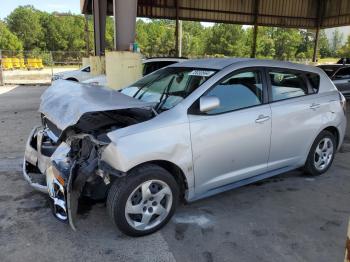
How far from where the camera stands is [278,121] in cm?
399

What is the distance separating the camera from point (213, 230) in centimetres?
340

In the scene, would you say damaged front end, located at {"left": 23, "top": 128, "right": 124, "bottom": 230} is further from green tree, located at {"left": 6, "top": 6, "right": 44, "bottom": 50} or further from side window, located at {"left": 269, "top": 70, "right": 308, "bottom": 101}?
green tree, located at {"left": 6, "top": 6, "right": 44, "bottom": 50}

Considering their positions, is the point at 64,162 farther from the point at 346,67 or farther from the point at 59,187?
the point at 346,67

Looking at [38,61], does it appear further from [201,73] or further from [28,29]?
[28,29]

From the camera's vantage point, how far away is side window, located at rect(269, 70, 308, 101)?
4.12 m

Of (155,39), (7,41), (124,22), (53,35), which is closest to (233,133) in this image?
(124,22)

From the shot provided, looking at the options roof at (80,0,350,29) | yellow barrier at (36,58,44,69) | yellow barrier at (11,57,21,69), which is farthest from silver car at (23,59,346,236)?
yellow barrier at (36,58,44,69)

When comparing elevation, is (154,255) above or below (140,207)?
below

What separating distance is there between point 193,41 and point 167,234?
68544 millimetres

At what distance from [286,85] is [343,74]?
9.07m

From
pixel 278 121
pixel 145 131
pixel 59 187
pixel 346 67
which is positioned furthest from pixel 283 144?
pixel 346 67

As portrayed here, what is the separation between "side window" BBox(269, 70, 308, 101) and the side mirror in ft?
3.32

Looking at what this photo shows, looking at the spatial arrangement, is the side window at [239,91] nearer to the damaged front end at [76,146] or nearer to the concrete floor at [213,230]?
the damaged front end at [76,146]

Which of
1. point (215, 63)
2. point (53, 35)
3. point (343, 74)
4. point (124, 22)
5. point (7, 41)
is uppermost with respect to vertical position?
point (53, 35)
